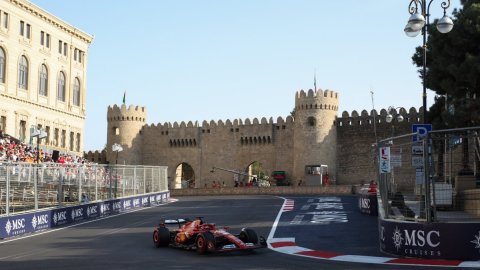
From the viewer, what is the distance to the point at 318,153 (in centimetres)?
5556

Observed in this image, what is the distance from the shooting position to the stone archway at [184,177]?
67875mm

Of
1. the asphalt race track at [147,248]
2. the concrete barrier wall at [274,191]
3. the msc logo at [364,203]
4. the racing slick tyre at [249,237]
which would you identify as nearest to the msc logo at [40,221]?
the asphalt race track at [147,248]

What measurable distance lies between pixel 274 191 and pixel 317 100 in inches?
478

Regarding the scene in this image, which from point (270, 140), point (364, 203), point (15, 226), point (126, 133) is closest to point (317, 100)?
point (270, 140)

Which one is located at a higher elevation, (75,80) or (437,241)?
(75,80)

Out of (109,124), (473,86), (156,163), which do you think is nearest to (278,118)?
(156,163)

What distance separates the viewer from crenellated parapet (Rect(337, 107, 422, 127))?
53544 mm

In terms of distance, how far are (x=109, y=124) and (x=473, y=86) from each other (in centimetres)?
4686

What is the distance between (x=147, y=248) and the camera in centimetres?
1454

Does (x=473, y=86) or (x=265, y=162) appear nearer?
(x=473, y=86)

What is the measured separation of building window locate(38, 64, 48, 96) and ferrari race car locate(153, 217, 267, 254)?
4335cm

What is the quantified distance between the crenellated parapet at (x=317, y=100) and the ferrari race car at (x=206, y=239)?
42487 mm

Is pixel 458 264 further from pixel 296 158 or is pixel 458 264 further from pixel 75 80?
pixel 75 80

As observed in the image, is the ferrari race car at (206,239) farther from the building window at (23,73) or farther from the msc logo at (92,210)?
the building window at (23,73)
